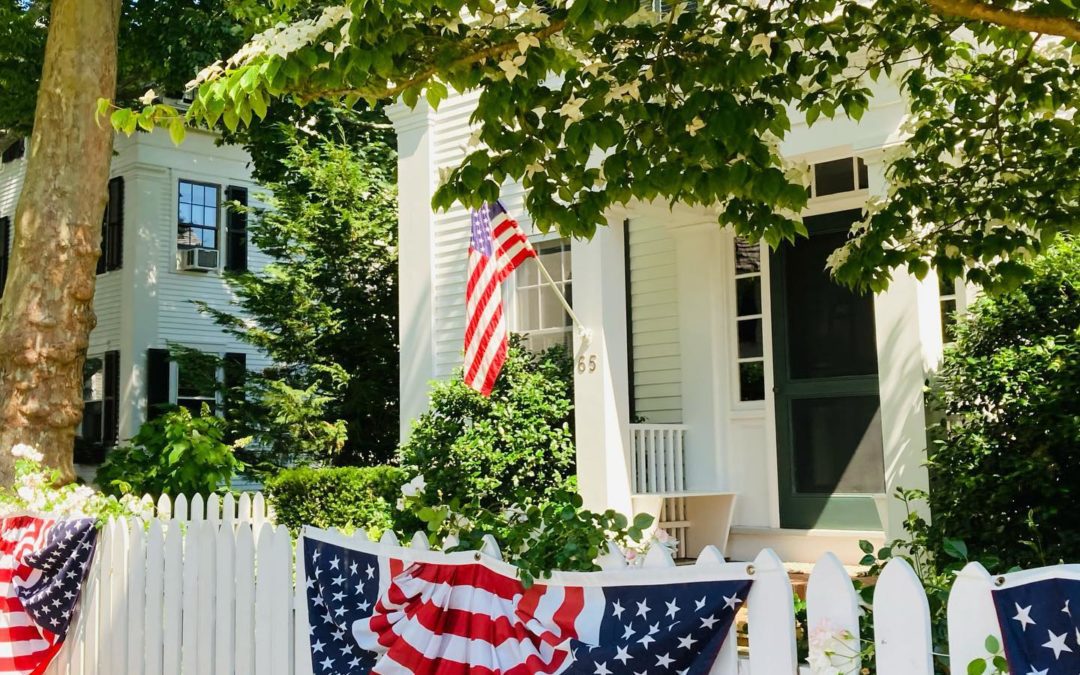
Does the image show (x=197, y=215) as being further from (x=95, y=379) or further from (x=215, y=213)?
(x=95, y=379)

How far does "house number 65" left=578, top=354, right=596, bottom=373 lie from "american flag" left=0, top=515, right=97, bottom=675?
507cm

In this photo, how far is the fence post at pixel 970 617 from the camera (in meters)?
2.51

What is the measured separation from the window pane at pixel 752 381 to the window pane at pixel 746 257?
36.7 inches

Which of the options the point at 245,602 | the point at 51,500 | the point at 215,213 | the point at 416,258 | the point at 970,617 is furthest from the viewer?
the point at 215,213

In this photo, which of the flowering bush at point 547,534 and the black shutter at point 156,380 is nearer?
the flowering bush at point 547,534

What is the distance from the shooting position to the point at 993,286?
578 cm

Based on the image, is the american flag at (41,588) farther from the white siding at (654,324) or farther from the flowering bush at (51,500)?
the white siding at (654,324)

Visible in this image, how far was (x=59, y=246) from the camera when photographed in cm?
865

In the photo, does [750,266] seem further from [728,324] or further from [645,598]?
[645,598]

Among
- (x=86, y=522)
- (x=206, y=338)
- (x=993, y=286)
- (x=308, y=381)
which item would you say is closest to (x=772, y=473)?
(x=993, y=286)

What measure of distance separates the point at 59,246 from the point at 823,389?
22.1 feet

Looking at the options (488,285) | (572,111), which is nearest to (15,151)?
(488,285)

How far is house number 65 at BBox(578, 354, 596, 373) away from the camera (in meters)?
9.72

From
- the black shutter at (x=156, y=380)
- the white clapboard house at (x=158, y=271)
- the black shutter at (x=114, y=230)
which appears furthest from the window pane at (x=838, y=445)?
the black shutter at (x=114, y=230)
